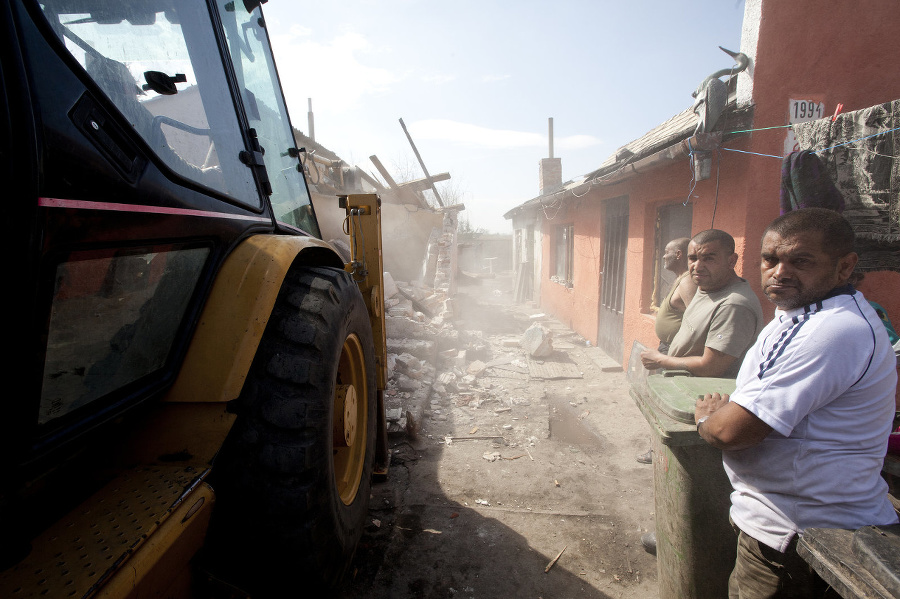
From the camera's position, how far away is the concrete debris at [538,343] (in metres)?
7.29

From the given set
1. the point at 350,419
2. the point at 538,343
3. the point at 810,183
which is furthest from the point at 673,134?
the point at 350,419

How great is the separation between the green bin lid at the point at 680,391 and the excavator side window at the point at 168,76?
1932mm

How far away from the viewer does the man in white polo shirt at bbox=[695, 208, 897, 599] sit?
3.98ft

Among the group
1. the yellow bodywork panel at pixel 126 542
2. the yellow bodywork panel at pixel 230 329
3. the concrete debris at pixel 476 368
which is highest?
the yellow bodywork panel at pixel 230 329

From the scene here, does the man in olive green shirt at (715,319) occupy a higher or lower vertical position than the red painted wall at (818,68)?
lower

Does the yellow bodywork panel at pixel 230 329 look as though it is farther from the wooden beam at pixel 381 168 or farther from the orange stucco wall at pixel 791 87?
the wooden beam at pixel 381 168

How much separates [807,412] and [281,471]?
1.60 meters

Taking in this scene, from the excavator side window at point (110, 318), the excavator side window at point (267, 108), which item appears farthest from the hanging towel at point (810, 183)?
the excavator side window at point (110, 318)

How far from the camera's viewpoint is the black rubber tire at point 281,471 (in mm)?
1279

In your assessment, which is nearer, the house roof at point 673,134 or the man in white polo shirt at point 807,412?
the man in white polo shirt at point 807,412

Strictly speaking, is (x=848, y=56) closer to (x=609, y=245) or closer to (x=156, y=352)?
(x=609, y=245)

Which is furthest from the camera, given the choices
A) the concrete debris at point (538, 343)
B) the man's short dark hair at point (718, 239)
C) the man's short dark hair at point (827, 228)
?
the concrete debris at point (538, 343)

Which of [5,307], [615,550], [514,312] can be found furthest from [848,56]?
[514,312]

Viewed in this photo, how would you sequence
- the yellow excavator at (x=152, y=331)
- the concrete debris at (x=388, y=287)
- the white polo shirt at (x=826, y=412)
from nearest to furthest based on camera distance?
the yellow excavator at (x=152, y=331) → the white polo shirt at (x=826, y=412) → the concrete debris at (x=388, y=287)
